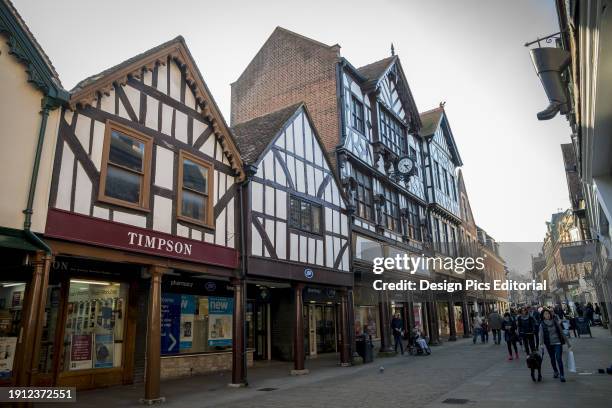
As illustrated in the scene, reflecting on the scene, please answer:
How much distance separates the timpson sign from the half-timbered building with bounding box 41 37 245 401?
0.07ft

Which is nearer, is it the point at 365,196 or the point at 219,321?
the point at 219,321

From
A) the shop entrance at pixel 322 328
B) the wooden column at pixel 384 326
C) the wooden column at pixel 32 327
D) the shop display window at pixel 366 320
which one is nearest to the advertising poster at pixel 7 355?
the wooden column at pixel 32 327

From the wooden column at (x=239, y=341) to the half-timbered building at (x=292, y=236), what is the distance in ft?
1.83

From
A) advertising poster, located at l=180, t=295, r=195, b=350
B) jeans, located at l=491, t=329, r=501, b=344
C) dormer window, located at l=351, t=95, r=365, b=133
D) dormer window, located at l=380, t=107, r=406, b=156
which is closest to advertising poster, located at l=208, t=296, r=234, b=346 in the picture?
advertising poster, located at l=180, t=295, r=195, b=350

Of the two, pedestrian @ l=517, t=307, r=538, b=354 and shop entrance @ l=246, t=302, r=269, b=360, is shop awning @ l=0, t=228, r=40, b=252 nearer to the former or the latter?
shop entrance @ l=246, t=302, r=269, b=360

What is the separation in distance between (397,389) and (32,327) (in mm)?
7523

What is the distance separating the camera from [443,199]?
3094cm

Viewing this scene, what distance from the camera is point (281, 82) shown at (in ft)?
73.7

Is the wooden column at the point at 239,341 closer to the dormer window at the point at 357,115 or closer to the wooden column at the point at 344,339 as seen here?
the wooden column at the point at 344,339

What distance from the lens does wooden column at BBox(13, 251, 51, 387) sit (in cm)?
681

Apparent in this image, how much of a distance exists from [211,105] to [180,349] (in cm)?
725

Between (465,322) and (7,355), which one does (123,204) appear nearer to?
(7,355)

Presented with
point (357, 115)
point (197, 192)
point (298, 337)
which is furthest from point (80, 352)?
point (357, 115)

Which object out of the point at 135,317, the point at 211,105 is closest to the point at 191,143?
the point at 211,105
